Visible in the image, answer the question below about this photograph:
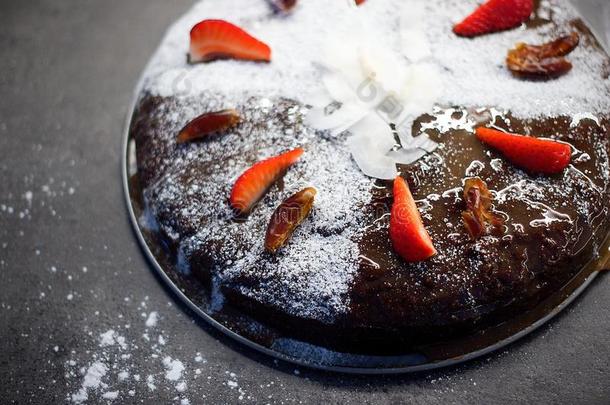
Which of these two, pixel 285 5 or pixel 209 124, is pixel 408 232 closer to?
pixel 209 124

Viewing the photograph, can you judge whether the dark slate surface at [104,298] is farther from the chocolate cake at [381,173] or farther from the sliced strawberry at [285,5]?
the sliced strawberry at [285,5]

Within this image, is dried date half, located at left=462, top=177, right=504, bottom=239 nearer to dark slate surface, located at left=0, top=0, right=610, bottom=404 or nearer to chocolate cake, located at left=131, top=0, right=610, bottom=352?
chocolate cake, located at left=131, top=0, right=610, bottom=352

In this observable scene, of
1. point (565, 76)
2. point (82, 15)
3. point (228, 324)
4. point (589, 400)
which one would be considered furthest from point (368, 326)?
point (82, 15)

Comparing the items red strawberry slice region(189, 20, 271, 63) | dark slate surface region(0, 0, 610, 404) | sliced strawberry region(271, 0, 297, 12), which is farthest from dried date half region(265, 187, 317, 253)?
sliced strawberry region(271, 0, 297, 12)

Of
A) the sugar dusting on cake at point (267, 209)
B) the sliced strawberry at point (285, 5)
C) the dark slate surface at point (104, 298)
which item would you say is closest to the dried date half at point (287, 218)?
the sugar dusting on cake at point (267, 209)

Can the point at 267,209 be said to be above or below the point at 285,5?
below

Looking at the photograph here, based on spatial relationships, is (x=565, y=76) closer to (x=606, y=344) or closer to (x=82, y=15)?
(x=606, y=344)

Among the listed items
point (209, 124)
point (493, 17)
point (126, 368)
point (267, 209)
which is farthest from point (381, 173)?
point (126, 368)

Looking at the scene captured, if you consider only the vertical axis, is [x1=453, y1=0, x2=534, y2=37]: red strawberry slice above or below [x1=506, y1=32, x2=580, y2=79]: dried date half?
above
